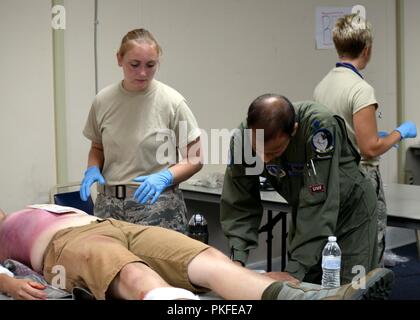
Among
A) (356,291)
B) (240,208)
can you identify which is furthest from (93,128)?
(356,291)

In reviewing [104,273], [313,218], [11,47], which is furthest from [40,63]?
[313,218]

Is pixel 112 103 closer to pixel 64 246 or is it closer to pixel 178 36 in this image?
pixel 64 246

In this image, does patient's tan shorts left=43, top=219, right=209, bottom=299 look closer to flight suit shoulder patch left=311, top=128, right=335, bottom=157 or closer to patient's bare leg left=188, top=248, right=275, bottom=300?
patient's bare leg left=188, top=248, right=275, bottom=300

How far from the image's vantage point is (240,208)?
2043 millimetres

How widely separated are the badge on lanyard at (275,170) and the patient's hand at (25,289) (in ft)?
2.75

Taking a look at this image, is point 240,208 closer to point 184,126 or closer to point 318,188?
point 318,188

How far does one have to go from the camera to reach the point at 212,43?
4.02 metres

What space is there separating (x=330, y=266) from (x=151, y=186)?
2.70 feet

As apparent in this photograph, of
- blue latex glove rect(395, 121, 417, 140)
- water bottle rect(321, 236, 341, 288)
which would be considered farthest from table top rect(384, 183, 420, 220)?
water bottle rect(321, 236, 341, 288)

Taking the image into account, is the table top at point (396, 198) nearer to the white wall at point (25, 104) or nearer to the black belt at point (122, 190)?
the black belt at point (122, 190)

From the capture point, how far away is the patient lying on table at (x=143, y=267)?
1613mm

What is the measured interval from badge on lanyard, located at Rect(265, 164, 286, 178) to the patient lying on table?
34 cm

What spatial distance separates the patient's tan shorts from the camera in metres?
1.83

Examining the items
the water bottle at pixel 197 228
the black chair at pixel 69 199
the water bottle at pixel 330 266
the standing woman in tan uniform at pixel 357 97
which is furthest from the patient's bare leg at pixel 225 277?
the black chair at pixel 69 199
